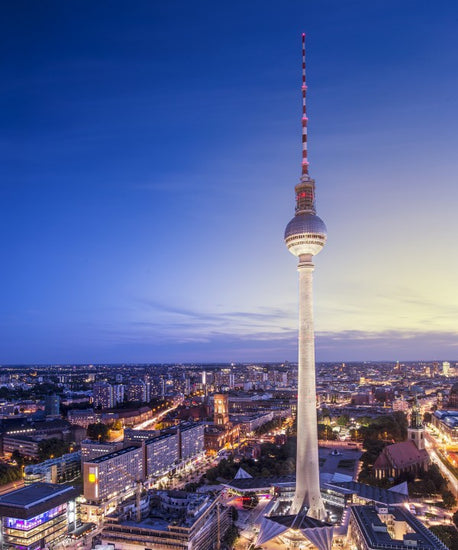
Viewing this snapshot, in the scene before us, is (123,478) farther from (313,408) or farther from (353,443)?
(353,443)

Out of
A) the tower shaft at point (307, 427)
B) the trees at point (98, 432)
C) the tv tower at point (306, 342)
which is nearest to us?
the tower shaft at point (307, 427)

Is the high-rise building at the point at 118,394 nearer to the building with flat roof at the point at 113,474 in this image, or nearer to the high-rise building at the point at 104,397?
the high-rise building at the point at 104,397

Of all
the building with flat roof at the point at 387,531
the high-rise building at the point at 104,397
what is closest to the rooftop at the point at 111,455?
the building with flat roof at the point at 387,531

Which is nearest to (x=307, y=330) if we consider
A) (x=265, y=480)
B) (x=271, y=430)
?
(x=265, y=480)

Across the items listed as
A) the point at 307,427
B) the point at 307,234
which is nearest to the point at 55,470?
the point at 307,427

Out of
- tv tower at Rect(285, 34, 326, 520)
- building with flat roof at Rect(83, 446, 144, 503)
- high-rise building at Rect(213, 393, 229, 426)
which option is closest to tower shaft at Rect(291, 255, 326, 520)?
tv tower at Rect(285, 34, 326, 520)

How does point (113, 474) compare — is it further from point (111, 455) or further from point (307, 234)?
point (307, 234)

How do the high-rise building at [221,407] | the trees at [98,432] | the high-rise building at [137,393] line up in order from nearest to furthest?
the trees at [98,432], the high-rise building at [221,407], the high-rise building at [137,393]
